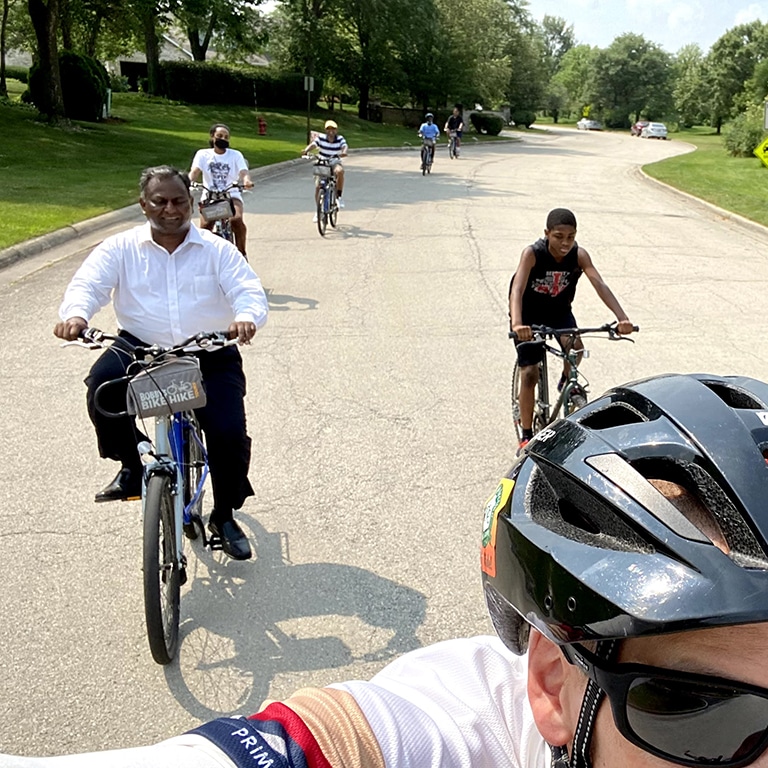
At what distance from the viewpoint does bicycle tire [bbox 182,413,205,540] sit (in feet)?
12.1

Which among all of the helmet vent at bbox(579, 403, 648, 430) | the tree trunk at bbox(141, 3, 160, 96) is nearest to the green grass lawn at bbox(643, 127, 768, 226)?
the helmet vent at bbox(579, 403, 648, 430)

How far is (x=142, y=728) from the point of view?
281 cm

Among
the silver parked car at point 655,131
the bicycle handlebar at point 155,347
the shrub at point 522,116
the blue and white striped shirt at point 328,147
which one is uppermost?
the shrub at point 522,116

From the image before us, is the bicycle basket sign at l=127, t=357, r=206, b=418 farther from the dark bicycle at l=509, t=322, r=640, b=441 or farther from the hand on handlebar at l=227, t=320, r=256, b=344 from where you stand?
the dark bicycle at l=509, t=322, r=640, b=441

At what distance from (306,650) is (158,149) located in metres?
22.4

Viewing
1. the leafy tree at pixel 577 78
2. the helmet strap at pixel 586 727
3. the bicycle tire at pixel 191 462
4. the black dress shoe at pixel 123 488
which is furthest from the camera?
the leafy tree at pixel 577 78

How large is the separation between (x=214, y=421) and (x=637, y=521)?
2692mm

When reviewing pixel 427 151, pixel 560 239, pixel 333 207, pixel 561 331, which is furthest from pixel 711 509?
pixel 427 151

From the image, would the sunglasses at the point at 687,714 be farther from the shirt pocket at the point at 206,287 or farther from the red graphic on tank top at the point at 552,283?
the red graphic on tank top at the point at 552,283

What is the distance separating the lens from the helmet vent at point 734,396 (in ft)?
4.74

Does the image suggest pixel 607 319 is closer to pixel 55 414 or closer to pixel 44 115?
pixel 55 414

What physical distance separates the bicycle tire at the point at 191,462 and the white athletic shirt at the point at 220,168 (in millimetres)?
6376

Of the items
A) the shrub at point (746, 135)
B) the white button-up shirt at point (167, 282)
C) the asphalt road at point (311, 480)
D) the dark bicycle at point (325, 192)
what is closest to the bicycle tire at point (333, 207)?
the dark bicycle at point (325, 192)

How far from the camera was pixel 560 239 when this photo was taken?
16.0 feet
